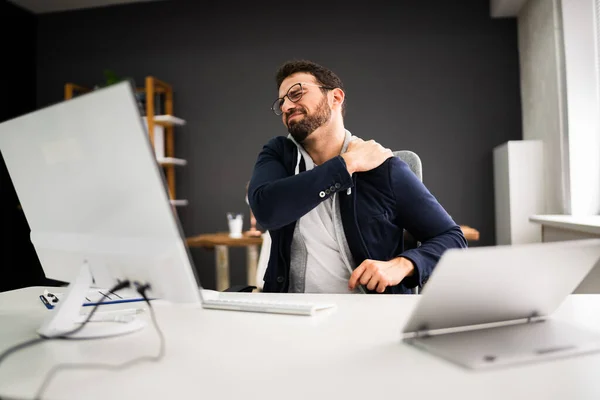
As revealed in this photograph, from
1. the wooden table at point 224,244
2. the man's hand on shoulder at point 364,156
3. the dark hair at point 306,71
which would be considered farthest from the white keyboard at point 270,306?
the wooden table at point 224,244

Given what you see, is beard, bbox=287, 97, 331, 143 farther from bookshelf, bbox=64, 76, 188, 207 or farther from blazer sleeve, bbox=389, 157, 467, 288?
bookshelf, bbox=64, 76, 188, 207

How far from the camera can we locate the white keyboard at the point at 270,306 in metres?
0.94

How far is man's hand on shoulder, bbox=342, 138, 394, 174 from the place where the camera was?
1406 mm

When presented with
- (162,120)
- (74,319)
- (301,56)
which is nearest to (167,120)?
(162,120)

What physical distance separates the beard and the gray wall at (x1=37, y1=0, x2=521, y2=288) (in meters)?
2.66

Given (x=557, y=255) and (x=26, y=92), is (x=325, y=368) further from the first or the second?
(x=26, y=92)

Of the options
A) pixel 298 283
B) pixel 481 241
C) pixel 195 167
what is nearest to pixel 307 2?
pixel 195 167

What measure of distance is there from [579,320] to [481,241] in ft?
11.4

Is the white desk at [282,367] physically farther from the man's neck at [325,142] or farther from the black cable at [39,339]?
the man's neck at [325,142]

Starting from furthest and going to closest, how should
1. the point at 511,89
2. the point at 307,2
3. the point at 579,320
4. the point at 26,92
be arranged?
the point at 26,92 → the point at 307,2 → the point at 511,89 → the point at 579,320

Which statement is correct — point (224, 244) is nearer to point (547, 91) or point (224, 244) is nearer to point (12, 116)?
point (547, 91)

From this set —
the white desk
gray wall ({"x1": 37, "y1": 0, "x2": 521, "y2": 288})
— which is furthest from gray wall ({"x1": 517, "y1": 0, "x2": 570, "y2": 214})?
the white desk

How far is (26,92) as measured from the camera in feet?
15.7

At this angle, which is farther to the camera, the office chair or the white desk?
the office chair
